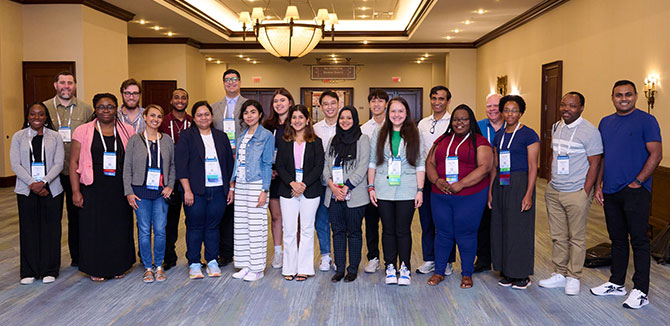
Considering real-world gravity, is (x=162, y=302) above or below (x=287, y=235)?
below

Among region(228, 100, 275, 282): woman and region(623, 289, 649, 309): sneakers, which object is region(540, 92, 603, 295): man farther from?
region(228, 100, 275, 282): woman

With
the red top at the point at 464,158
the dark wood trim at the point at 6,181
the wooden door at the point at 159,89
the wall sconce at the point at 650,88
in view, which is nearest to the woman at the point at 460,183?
the red top at the point at 464,158

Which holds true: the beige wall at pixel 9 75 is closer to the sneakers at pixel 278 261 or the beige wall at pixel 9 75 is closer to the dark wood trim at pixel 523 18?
the sneakers at pixel 278 261

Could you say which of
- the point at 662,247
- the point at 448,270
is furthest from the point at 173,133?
the point at 662,247

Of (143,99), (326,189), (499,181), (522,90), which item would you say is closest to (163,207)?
(326,189)

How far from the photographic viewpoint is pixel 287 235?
13.9ft

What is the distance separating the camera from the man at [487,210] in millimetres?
4301

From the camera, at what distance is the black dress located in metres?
4.12

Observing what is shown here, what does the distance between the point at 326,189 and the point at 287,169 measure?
0.37m

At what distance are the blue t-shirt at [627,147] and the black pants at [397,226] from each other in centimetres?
142

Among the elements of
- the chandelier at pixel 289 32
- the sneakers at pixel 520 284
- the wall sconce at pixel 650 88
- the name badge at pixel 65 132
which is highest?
the chandelier at pixel 289 32

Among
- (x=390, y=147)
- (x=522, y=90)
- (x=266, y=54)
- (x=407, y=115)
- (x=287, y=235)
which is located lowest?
(x=287, y=235)

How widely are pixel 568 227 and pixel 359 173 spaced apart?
5.38 ft

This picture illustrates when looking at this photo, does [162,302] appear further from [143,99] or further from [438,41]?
[438,41]
